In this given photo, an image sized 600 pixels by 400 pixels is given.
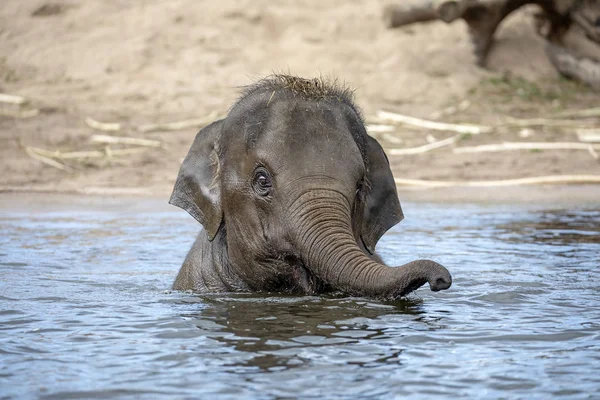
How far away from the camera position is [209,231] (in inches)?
269

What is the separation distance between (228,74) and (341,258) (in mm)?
13871

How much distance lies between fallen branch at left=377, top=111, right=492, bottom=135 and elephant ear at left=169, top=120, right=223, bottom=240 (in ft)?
32.8

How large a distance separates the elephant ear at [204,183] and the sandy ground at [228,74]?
738cm

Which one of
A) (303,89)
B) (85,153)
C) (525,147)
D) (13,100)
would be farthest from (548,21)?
(303,89)

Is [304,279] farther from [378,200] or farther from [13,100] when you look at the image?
[13,100]

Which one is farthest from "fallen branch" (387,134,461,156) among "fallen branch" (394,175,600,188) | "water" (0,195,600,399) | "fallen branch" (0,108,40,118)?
"fallen branch" (0,108,40,118)

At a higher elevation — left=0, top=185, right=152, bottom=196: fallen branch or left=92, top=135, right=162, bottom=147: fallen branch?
left=92, top=135, right=162, bottom=147: fallen branch

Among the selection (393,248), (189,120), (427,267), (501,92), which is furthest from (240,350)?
(501,92)

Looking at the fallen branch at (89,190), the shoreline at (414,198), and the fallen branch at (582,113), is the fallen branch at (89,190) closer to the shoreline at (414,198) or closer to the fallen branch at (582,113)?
the shoreline at (414,198)

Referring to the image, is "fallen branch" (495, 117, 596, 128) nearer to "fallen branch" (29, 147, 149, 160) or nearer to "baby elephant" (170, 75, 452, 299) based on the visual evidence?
"fallen branch" (29, 147, 149, 160)

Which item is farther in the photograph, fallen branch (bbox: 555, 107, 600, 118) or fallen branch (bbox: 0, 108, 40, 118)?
fallen branch (bbox: 0, 108, 40, 118)

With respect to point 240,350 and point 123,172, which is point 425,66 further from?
point 240,350

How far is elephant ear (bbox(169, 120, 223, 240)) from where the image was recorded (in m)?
6.80

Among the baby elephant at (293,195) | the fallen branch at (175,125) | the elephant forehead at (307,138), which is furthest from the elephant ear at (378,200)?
the fallen branch at (175,125)
